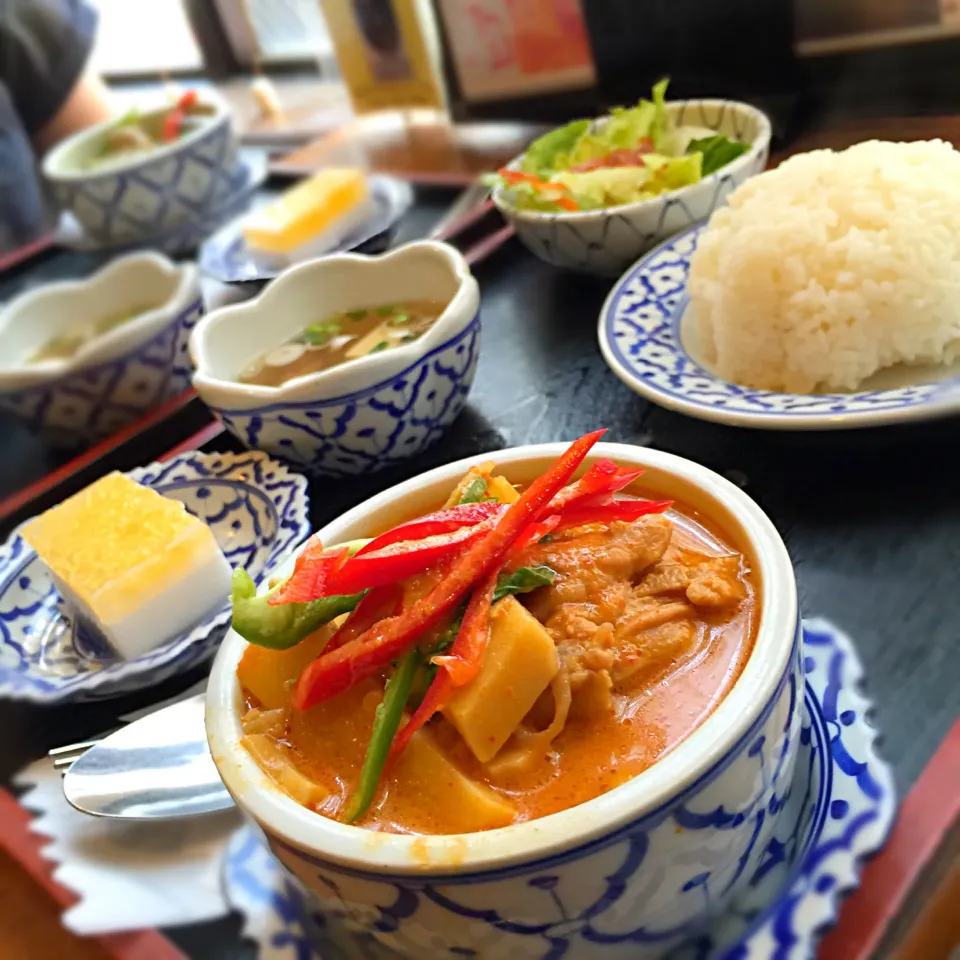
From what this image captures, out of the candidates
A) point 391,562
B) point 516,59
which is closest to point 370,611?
point 391,562

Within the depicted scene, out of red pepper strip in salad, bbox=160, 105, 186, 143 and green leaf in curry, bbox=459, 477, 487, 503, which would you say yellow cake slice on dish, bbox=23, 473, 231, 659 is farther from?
red pepper strip in salad, bbox=160, 105, 186, 143

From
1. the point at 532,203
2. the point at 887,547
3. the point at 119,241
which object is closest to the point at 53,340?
the point at 119,241

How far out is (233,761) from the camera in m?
0.70

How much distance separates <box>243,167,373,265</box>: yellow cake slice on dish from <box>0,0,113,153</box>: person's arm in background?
1.81 meters

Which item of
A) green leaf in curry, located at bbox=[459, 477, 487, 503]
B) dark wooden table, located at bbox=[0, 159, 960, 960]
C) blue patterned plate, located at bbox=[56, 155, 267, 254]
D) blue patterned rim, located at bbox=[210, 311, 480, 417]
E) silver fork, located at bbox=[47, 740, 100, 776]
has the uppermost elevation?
green leaf in curry, located at bbox=[459, 477, 487, 503]

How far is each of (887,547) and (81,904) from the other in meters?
0.89

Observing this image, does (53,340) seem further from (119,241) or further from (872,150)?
(872,150)

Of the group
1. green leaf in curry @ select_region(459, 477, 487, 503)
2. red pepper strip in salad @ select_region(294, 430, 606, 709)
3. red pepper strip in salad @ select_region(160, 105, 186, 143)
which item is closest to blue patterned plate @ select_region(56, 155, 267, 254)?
red pepper strip in salad @ select_region(160, 105, 186, 143)

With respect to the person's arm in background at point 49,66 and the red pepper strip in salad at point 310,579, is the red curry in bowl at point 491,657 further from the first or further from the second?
the person's arm in background at point 49,66

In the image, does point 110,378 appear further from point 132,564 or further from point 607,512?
point 607,512

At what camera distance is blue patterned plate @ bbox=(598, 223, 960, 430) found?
0.97 meters

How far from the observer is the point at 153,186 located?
2416 mm

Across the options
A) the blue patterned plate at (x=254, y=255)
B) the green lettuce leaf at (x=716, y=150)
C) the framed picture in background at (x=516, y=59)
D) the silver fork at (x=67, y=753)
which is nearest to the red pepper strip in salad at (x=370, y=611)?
the silver fork at (x=67, y=753)

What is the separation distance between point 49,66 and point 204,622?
3.13 meters
